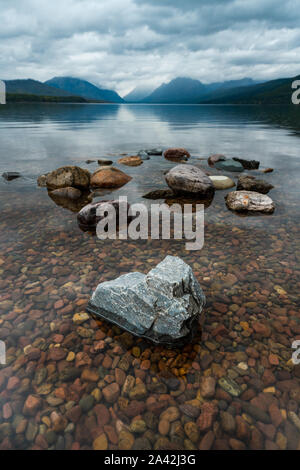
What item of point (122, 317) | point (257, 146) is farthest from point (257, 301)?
point (257, 146)

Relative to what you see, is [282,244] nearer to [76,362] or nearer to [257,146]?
[76,362]

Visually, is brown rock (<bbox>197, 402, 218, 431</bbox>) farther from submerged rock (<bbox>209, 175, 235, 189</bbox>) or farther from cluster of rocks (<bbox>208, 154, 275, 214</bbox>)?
submerged rock (<bbox>209, 175, 235, 189</bbox>)

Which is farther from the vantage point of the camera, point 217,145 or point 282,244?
point 217,145

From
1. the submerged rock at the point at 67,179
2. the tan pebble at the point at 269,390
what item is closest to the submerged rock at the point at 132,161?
the submerged rock at the point at 67,179

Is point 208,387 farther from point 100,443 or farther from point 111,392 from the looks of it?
point 100,443

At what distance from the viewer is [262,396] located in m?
3.68

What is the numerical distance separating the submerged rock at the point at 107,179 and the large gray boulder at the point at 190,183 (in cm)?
294

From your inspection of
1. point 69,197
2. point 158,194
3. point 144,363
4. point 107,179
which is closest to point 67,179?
point 69,197

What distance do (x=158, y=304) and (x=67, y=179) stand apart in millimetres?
9927

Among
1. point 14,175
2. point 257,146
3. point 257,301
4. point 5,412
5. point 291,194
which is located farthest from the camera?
point 257,146

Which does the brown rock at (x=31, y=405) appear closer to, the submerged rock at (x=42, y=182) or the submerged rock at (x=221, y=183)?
the submerged rock at (x=42, y=182)

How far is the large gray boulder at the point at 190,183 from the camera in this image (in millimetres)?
11688

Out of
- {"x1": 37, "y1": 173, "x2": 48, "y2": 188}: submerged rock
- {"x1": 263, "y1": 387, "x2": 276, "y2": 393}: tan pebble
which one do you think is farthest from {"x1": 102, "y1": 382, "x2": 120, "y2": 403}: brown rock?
{"x1": 37, "y1": 173, "x2": 48, "y2": 188}: submerged rock
